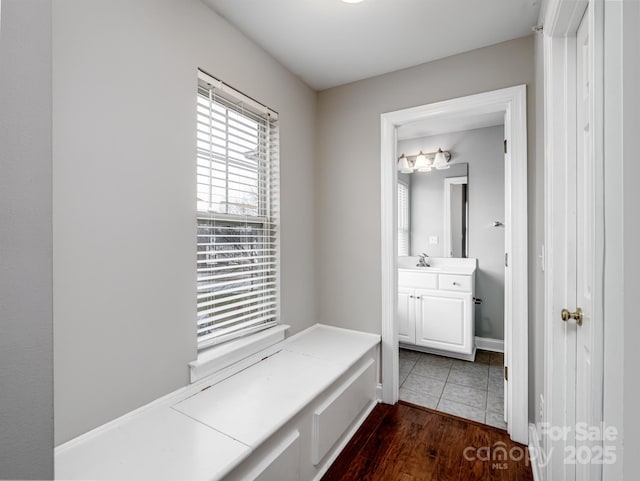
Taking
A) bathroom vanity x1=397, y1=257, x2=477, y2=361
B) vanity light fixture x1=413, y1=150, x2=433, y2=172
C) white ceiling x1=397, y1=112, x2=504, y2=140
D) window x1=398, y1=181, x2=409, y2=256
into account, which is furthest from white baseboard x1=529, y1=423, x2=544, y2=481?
vanity light fixture x1=413, y1=150, x2=433, y2=172

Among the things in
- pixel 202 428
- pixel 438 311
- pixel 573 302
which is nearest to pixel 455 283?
pixel 438 311

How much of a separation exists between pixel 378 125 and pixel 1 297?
2337 mm

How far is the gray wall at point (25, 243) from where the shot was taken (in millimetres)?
533

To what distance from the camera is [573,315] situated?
1199 millimetres

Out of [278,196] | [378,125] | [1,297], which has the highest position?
[378,125]

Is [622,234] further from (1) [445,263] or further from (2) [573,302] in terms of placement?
(1) [445,263]

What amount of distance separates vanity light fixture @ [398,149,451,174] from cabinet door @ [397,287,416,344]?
4.94ft

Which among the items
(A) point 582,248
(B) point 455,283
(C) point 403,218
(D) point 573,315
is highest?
(C) point 403,218

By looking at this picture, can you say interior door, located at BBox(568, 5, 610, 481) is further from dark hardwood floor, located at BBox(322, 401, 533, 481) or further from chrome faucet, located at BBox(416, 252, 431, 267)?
chrome faucet, located at BBox(416, 252, 431, 267)

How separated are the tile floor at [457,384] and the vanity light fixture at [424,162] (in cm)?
214

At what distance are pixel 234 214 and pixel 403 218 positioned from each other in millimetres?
2599

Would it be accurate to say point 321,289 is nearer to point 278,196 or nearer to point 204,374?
point 278,196

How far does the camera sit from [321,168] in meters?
2.65

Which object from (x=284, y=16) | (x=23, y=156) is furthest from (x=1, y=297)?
(x=284, y=16)
